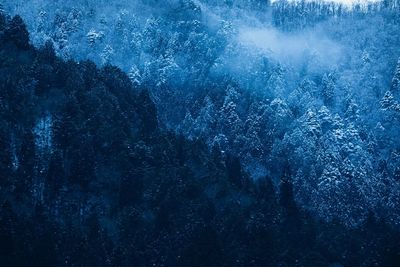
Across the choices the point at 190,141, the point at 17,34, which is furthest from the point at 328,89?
the point at 17,34

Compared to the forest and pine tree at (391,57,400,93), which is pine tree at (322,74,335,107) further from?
pine tree at (391,57,400,93)

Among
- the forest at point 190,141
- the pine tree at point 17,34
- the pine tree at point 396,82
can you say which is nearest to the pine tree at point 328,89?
the forest at point 190,141

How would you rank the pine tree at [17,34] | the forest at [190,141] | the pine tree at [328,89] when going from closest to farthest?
1. the forest at [190,141]
2. the pine tree at [17,34]
3. the pine tree at [328,89]

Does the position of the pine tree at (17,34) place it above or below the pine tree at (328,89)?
below

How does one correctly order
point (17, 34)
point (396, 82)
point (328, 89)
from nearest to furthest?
point (17, 34), point (328, 89), point (396, 82)

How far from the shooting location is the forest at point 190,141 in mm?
79438

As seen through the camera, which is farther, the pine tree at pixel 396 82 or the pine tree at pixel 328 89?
the pine tree at pixel 396 82

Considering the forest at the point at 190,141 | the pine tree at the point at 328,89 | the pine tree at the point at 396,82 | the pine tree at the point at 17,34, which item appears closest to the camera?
the forest at the point at 190,141

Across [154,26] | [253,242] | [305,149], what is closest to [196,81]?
[154,26]

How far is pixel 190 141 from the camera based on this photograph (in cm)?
10575

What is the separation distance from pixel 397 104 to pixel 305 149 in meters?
40.2

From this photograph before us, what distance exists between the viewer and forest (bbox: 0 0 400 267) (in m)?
79.4

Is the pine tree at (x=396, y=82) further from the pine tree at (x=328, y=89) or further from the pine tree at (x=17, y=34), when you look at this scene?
the pine tree at (x=17, y=34)

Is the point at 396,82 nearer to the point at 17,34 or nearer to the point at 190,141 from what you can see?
the point at 190,141
